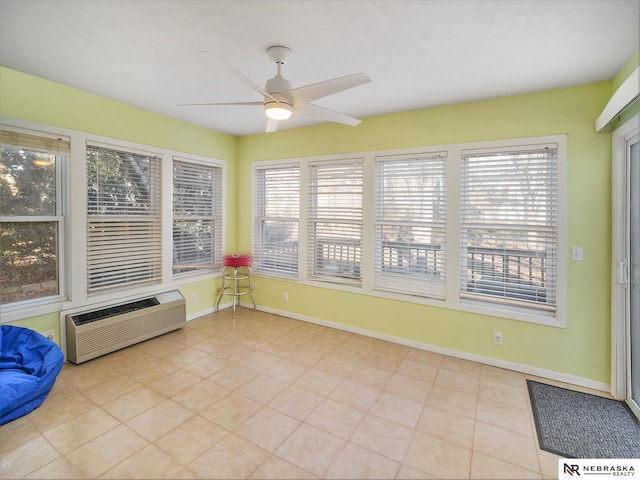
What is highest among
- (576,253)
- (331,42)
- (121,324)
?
(331,42)

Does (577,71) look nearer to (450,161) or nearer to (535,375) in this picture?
(450,161)

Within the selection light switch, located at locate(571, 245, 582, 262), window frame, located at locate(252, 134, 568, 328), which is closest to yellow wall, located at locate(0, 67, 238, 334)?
window frame, located at locate(252, 134, 568, 328)

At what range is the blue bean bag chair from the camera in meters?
2.21

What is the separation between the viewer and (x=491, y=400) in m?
2.52

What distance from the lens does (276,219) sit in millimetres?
4582

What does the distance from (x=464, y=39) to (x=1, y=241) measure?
3.94 meters

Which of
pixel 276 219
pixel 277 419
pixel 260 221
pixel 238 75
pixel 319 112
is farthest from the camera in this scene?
pixel 260 221

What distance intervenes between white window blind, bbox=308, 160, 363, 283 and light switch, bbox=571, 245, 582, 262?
6.77 ft

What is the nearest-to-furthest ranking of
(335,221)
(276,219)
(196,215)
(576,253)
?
(576,253), (335,221), (196,215), (276,219)

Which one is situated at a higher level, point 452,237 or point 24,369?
point 452,237

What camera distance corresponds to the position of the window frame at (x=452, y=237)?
2.78 meters

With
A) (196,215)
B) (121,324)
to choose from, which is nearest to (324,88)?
(196,215)

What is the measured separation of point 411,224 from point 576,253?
1.46 meters

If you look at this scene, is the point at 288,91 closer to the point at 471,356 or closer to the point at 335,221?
the point at 335,221
